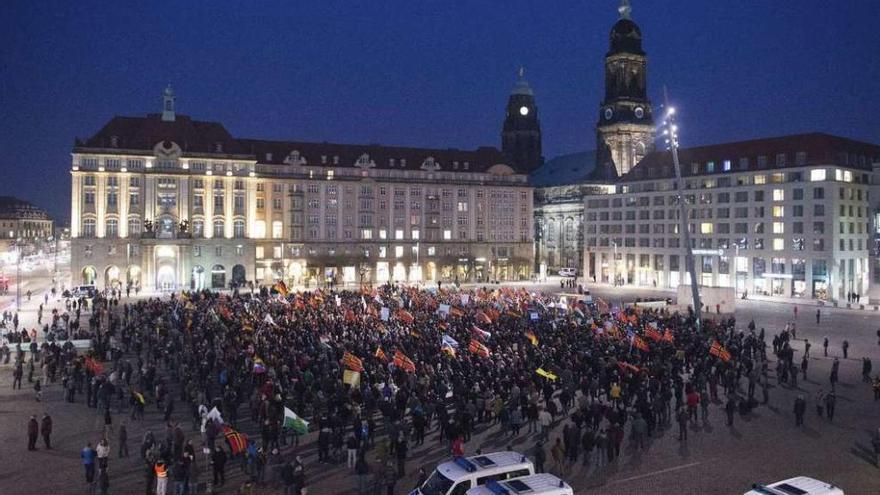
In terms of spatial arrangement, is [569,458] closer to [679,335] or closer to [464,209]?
[679,335]

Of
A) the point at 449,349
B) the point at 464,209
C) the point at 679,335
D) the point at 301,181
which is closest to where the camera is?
the point at 449,349

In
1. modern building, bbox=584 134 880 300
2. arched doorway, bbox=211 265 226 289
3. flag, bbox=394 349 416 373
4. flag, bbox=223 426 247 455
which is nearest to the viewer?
flag, bbox=223 426 247 455

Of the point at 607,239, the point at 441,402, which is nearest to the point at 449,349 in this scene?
the point at 441,402

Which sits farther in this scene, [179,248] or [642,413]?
[179,248]

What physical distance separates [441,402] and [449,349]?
6835 millimetres

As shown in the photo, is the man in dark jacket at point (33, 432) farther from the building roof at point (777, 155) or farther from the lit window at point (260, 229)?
the building roof at point (777, 155)

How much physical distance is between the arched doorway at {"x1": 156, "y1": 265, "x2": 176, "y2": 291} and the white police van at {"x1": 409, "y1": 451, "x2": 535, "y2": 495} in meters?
71.9

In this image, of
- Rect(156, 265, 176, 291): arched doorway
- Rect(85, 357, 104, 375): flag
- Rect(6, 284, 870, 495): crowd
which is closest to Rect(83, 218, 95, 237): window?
Rect(156, 265, 176, 291): arched doorway

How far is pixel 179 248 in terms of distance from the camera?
8300cm

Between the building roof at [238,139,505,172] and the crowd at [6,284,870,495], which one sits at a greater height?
the building roof at [238,139,505,172]

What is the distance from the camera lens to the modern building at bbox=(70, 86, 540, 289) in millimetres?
81625

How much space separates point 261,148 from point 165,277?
71.6 feet

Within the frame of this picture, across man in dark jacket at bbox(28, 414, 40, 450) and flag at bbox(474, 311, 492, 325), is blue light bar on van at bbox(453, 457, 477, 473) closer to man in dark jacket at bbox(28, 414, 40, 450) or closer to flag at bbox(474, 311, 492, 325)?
man in dark jacket at bbox(28, 414, 40, 450)

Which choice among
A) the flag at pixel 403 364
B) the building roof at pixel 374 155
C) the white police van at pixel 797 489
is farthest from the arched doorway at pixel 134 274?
the white police van at pixel 797 489
